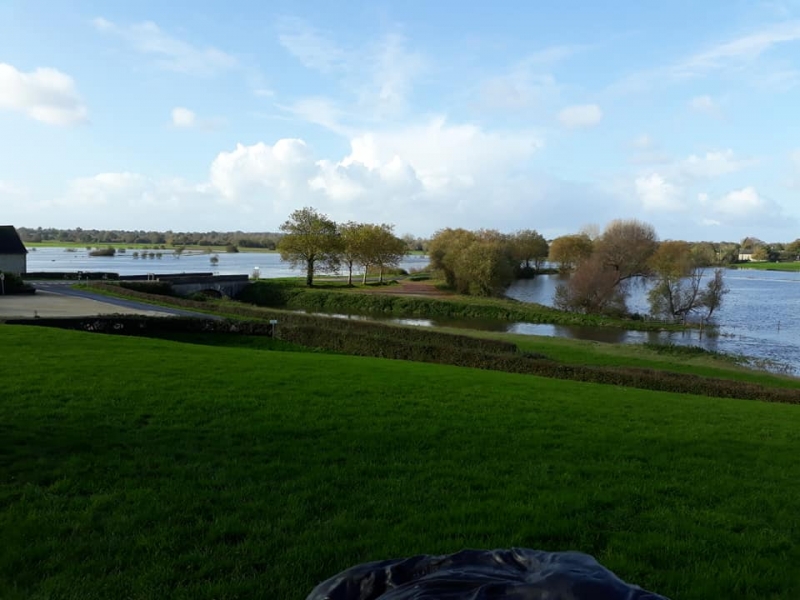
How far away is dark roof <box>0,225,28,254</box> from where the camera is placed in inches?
2030

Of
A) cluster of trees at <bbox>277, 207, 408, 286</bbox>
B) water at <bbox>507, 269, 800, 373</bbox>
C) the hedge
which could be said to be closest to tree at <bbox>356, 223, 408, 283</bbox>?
cluster of trees at <bbox>277, 207, 408, 286</bbox>

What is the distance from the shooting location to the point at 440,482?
5.76 m

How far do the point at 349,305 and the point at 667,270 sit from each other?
29.3 meters

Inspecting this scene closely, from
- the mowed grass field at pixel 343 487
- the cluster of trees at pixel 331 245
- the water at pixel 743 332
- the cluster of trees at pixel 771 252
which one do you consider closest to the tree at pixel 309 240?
the cluster of trees at pixel 331 245

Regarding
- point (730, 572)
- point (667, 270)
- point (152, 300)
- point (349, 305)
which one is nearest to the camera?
point (730, 572)

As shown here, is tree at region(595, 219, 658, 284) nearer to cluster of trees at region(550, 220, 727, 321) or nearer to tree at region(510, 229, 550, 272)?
cluster of trees at region(550, 220, 727, 321)

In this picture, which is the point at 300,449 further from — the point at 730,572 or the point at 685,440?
the point at 685,440

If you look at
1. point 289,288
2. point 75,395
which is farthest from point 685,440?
point 289,288

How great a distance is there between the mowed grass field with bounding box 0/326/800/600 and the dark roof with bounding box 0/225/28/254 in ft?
163

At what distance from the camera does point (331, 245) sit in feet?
233

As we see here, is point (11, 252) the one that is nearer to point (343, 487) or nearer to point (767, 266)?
point (343, 487)

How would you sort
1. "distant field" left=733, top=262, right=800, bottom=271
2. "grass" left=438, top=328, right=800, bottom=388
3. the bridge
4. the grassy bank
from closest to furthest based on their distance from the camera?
"grass" left=438, top=328, right=800, bottom=388
the grassy bank
the bridge
"distant field" left=733, top=262, right=800, bottom=271

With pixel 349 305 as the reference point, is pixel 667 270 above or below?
above

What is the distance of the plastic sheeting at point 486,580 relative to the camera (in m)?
2.49
